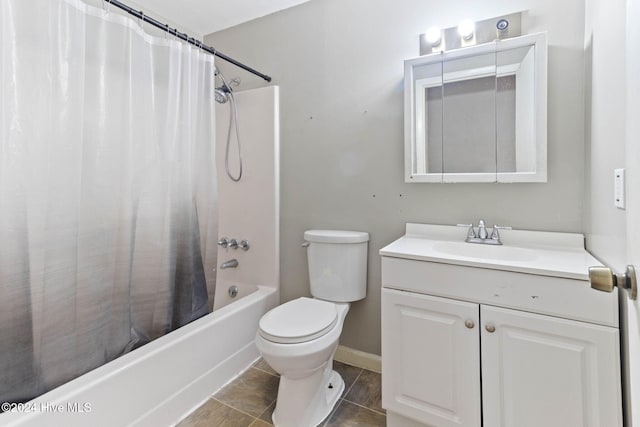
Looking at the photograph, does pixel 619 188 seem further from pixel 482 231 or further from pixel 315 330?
pixel 315 330

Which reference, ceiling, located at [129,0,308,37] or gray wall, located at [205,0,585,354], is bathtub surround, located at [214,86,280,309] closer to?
gray wall, located at [205,0,585,354]

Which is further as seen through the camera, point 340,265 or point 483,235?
point 340,265

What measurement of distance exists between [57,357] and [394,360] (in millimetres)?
1333

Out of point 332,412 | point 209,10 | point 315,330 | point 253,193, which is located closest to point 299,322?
point 315,330

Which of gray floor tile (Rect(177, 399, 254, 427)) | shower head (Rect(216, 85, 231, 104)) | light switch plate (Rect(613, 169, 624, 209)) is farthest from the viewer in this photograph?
shower head (Rect(216, 85, 231, 104))

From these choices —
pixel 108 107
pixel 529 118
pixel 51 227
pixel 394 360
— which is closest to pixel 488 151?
pixel 529 118

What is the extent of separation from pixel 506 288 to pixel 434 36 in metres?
1.27

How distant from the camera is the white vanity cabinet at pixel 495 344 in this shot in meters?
0.99

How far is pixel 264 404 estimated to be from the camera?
1.56 metres

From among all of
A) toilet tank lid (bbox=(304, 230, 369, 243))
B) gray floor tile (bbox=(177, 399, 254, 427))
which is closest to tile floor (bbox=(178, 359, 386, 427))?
gray floor tile (bbox=(177, 399, 254, 427))

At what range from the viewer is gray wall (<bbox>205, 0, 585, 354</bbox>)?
1.37 meters

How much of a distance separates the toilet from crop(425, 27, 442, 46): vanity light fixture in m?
1.08

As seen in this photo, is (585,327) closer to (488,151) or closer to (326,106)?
(488,151)

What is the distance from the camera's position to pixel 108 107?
1.32 meters
